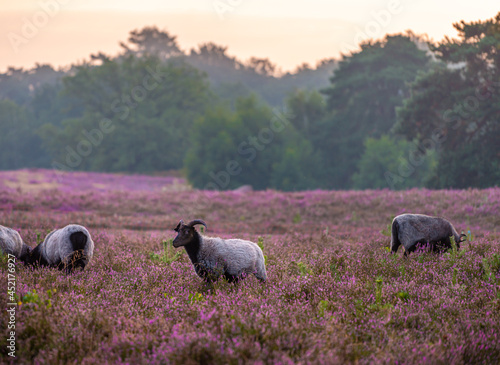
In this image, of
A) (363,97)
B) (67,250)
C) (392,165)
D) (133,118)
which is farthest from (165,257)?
(133,118)

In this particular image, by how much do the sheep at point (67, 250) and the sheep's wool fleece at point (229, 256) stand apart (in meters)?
2.31

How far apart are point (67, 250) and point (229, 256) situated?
301cm

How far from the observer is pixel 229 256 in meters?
7.28

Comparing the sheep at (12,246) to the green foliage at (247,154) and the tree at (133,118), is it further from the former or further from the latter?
the tree at (133,118)

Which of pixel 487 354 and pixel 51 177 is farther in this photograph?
pixel 51 177

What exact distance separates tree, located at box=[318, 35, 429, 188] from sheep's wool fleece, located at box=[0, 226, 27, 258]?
38193 mm

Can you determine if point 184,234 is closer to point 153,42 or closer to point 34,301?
point 34,301

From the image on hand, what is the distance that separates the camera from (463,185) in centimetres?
2992

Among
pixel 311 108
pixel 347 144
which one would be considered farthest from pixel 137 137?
pixel 347 144

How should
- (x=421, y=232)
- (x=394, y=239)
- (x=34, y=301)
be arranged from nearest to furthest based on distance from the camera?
(x=34, y=301), (x=421, y=232), (x=394, y=239)

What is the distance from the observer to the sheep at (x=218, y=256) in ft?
23.7

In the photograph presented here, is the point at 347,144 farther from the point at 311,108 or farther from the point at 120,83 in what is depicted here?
the point at 120,83

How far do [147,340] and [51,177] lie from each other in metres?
38.1

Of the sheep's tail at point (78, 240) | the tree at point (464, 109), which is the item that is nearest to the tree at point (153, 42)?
the tree at point (464, 109)
